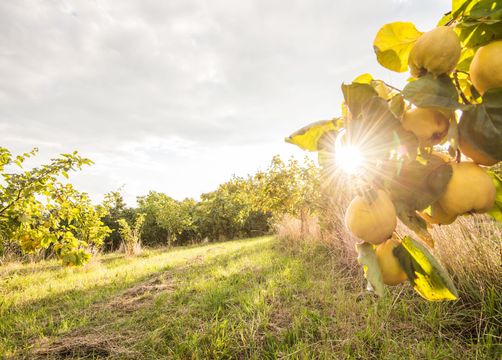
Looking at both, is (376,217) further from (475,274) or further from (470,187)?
(475,274)

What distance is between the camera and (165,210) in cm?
1695

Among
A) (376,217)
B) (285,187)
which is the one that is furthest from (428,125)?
(285,187)

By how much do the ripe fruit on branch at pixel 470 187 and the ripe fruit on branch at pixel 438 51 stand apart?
12cm

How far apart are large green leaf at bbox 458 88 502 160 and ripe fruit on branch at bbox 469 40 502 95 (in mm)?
17

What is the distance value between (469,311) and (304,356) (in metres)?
1.42

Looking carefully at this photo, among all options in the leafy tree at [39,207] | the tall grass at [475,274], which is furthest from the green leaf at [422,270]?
the leafy tree at [39,207]

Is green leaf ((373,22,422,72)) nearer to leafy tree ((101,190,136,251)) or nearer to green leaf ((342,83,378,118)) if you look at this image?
green leaf ((342,83,378,118))

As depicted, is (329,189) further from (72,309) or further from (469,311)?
(72,309)

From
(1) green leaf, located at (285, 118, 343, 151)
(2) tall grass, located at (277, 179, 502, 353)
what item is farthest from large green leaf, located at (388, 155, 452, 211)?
(2) tall grass, located at (277, 179, 502, 353)

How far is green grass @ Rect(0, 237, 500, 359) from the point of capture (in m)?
2.12

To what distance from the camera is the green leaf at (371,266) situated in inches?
13.5

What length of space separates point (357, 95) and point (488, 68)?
144mm

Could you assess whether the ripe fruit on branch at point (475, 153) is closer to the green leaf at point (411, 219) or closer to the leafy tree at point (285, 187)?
the green leaf at point (411, 219)

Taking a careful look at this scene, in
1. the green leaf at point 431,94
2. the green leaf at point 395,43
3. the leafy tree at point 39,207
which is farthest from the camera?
the leafy tree at point 39,207
